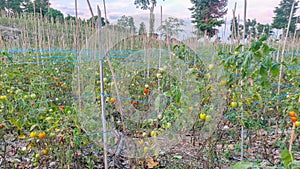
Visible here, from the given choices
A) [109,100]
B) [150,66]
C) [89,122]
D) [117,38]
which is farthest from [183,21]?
[89,122]

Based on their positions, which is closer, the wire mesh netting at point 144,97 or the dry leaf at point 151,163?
the wire mesh netting at point 144,97

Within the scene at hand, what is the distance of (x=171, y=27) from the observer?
1.46 metres

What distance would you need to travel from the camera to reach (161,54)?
1685 millimetres

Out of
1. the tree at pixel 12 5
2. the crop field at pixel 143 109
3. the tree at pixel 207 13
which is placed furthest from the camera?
the tree at pixel 207 13

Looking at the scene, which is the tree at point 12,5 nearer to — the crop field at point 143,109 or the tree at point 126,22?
the crop field at point 143,109

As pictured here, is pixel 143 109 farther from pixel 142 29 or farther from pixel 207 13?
pixel 207 13

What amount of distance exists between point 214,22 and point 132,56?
1624cm

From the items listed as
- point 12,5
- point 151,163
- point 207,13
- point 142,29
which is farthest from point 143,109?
point 12,5

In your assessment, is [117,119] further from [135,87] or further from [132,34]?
[132,34]

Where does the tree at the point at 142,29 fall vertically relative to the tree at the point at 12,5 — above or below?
below

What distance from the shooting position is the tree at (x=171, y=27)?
4.63 feet

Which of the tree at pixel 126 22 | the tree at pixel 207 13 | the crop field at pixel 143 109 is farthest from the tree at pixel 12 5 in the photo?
the tree at pixel 126 22

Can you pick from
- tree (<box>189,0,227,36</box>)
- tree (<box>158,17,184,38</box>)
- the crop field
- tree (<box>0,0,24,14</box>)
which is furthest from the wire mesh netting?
tree (<box>0,0,24,14</box>)

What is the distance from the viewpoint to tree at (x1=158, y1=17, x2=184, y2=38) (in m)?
1.41
